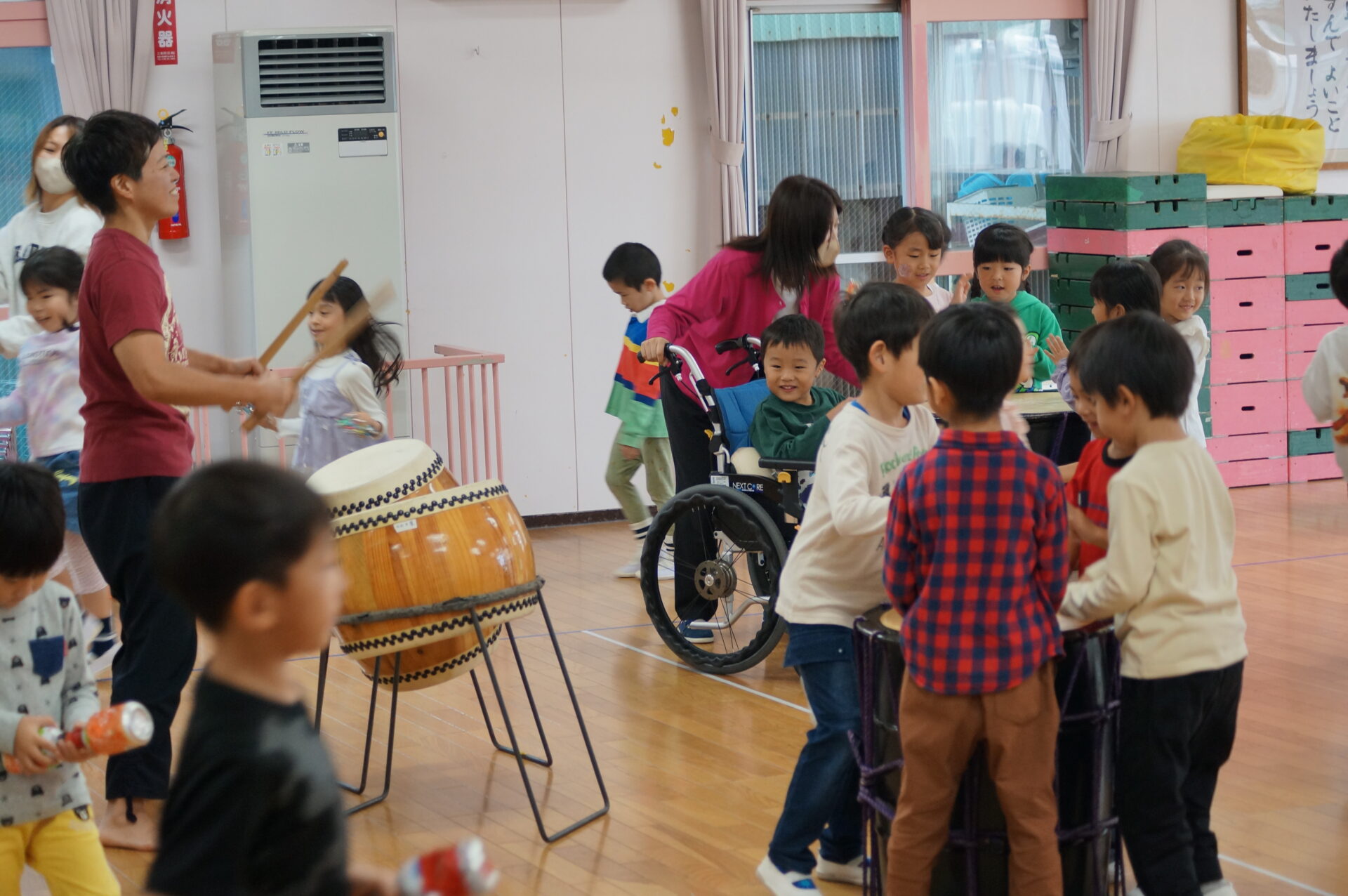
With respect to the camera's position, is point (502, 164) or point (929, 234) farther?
point (502, 164)

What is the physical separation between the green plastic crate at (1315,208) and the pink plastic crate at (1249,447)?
43.0 inches

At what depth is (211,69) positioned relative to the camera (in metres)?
6.41

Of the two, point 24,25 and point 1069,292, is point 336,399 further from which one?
point 1069,292

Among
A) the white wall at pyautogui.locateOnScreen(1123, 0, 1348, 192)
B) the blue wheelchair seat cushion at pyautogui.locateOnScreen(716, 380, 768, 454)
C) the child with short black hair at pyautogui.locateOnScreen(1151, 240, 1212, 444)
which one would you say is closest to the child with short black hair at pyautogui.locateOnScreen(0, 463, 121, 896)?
the blue wheelchair seat cushion at pyautogui.locateOnScreen(716, 380, 768, 454)

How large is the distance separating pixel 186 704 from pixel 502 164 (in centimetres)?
333

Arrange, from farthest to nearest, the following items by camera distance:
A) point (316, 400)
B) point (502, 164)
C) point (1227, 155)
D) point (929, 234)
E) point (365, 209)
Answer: point (1227, 155) < point (502, 164) < point (365, 209) < point (929, 234) < point (316, 400)

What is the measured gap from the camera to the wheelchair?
4.15 meters

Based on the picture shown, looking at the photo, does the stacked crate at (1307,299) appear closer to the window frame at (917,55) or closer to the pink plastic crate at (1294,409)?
the pink plastic crate at (1294,409)

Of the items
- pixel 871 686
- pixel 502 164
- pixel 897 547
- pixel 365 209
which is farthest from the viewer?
pixel 502 164

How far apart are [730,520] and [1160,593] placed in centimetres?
202

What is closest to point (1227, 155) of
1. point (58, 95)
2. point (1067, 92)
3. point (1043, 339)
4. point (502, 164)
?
point (1067, 92)

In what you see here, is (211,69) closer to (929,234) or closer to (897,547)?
(929,234)

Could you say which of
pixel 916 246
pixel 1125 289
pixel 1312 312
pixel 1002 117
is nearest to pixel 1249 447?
pixel 1312 312

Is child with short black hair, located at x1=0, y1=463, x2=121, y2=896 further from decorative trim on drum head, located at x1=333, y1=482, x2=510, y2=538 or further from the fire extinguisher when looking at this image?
the fire extinguisher
